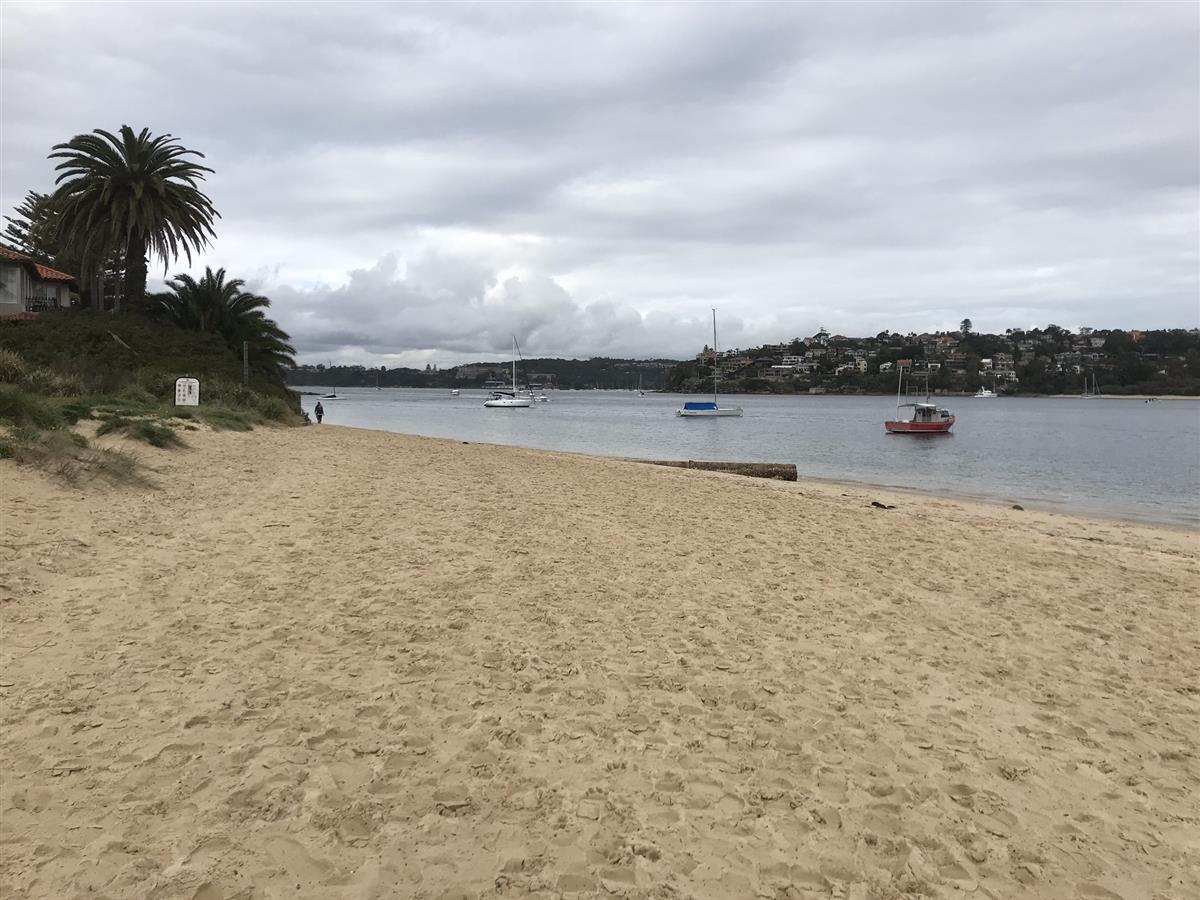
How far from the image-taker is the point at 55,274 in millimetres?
37188

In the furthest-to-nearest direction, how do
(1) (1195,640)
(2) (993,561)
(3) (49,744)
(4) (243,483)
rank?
(4) (243,483), (2) (993,561), (1) (1195,640), (3) (49,744)

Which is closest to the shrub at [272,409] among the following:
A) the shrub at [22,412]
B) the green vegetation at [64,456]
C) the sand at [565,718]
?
the shrub at [22,412]

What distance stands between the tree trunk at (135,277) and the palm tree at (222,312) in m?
1.11

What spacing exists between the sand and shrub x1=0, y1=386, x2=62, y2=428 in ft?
8.56

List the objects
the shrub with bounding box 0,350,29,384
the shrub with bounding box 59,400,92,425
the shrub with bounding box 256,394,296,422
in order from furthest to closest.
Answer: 1. the shrub with bounding box 256,394,296,422
2. the shrub with bounding box 0,350,29,384
3. the shrub with bounding box 59,400,92,425

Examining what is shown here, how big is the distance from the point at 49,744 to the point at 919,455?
40.5 m

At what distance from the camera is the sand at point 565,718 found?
303cm

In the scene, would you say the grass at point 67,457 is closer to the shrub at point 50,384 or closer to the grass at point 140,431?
the grass at point 140,431

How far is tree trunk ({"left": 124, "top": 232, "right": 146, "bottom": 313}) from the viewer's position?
3431 centimetres

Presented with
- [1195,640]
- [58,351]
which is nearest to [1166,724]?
[1195,640]

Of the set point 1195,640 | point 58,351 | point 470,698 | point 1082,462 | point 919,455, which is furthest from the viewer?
point 919,455

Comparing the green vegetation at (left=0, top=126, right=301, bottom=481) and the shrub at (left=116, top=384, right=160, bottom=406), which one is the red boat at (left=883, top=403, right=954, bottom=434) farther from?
the shrub at (left=116, top=384, right=160, bottom=406)

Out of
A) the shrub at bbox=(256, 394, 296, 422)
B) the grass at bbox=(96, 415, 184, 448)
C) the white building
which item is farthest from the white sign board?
the white building

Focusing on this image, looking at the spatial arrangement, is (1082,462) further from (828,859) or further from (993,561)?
(828,859)
